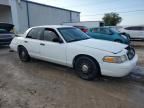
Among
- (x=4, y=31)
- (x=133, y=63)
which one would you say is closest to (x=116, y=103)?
(x=133, y=63)

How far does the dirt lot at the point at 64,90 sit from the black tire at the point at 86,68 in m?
0.17

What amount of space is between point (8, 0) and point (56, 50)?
17091 millimetres

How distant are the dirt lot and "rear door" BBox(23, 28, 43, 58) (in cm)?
76

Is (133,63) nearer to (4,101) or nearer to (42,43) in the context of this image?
(42,43)

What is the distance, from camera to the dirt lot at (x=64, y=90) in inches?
129

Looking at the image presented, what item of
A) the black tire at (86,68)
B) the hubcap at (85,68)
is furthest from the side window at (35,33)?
the hubcap at (85,68)

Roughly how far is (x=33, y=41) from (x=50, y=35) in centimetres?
88

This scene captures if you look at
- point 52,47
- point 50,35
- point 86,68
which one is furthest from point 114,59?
point 50,35

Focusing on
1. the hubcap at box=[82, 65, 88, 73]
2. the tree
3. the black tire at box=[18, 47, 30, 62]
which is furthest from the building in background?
the tree

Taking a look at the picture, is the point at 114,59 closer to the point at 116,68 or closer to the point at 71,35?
the point at 116,68

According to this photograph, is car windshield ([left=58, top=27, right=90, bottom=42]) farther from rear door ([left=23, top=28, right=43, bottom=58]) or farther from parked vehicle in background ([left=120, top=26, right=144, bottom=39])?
parked vehicle in background ([left=120, top=26, right=144, bottom=39])

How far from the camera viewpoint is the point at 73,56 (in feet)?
15.1

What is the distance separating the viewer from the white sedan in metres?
4.00

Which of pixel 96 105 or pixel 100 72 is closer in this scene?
pixel 96 105
